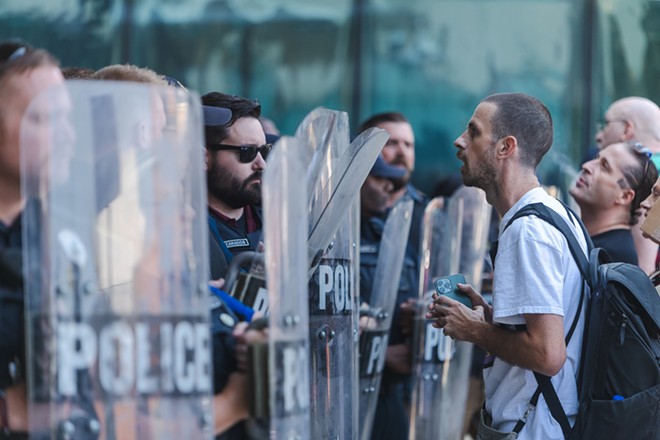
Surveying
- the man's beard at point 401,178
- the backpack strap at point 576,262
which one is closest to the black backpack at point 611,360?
the backpack strap at point 576,262

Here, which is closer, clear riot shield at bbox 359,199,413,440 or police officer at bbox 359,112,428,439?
clear riot shield at bbox 359,199,413,440

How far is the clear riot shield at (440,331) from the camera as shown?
5.46m

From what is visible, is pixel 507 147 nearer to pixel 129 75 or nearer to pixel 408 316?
pixel 129 75

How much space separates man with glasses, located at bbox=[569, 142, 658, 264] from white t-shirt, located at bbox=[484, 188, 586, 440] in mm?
972

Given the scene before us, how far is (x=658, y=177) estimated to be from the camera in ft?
15.3

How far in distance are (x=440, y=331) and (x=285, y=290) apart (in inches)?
110

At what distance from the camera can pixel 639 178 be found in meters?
4.59

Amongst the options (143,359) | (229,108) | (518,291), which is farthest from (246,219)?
(143,359)

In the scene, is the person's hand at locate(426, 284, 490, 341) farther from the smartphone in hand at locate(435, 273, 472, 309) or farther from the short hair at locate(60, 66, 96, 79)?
the short hair at locate(60, 66, 96, 79)

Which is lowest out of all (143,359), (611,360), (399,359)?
(399,359)

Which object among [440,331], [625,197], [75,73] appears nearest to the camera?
[75,73]

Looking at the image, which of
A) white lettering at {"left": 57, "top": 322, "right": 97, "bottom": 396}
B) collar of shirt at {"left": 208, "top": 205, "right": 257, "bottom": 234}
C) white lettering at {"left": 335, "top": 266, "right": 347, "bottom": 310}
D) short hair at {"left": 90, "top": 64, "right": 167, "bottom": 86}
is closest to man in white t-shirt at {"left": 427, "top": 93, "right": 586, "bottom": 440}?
white lettering at {"left": 335, "top": 266, "right": 347, "bottom": 310}

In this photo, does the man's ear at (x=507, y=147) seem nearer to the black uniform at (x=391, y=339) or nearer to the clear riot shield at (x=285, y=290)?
the clear riot shield at (x=285, y=290)

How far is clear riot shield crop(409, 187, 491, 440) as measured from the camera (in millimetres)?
5457
